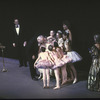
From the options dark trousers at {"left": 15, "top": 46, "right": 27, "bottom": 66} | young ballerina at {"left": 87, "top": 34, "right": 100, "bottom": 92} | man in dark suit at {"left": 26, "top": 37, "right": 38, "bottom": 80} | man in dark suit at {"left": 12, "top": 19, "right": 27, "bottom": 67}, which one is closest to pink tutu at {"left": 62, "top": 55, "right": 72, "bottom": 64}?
young ballerina at {"left": 87, "top": 34, "right": 100, "bottom": 92}

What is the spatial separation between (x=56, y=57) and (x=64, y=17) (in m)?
2.31

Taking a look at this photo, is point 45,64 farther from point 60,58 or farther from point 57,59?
point 60,58

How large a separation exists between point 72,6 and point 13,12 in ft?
10.0

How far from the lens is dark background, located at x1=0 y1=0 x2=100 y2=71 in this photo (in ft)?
25.1

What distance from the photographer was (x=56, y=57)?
627 cm

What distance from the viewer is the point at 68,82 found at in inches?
270

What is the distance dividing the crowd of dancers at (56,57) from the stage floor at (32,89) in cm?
24

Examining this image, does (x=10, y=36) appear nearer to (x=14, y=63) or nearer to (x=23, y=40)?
(x=14, y=63)

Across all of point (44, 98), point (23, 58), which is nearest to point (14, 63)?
point (23, 58)

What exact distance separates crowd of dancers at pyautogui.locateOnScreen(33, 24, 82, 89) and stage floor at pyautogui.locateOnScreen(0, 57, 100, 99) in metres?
0.24

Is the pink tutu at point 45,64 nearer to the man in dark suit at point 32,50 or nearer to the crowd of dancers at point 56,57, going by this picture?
the crowd of dancers at point 56,57

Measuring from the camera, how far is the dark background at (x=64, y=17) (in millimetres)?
7637

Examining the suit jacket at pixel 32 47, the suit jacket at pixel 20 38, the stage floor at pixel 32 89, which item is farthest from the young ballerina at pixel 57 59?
the suit jacket at pixel 20 38

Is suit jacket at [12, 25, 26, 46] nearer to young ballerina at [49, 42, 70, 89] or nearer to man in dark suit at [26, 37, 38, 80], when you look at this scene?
man in dark suit at [26, 37, 38, 80]
